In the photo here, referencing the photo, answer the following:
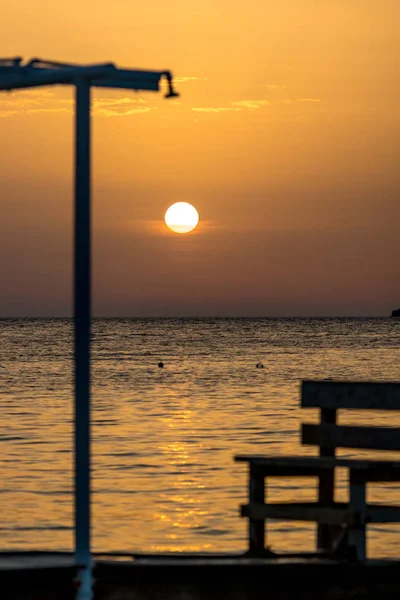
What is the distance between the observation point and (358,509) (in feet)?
Result: 35.4

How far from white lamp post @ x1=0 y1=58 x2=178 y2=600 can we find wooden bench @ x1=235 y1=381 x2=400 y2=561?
9.26 ft

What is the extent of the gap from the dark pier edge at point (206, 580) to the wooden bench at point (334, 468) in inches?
36.5

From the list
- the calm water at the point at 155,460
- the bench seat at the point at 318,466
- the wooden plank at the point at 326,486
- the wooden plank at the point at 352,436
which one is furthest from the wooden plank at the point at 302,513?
the calm water at the point at 155,460

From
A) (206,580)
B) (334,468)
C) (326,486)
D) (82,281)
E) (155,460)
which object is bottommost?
(155,460)

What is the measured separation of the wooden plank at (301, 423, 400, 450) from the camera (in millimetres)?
11469

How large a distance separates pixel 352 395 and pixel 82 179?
4.16 metres

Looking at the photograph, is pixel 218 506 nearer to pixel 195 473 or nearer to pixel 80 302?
pixel 195 473

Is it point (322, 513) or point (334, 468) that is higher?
point (334, 468)

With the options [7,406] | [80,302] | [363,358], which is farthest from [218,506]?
[363,358]

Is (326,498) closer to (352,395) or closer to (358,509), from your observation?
(352,395)

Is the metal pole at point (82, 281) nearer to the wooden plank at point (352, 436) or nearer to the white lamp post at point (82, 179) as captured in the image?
the white lamp post at point (82, 179)

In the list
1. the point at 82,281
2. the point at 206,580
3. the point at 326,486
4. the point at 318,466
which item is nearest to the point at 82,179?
the point at 82,281

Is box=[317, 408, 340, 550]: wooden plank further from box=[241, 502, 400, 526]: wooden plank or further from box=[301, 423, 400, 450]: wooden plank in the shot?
box=[241, 502, 400, 526]: wooden plank

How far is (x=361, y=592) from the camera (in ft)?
31.6
